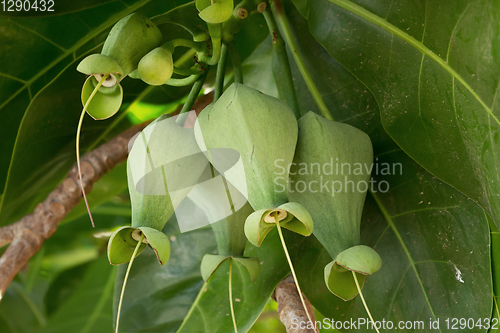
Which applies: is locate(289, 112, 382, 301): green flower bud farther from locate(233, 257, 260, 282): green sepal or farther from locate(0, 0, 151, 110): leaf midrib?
locate(0, 0, 151, 110): leaf midrib

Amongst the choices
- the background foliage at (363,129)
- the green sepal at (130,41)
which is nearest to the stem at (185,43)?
the green sepal at (130,41)

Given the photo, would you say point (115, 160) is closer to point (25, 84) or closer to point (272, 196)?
point (25, 84)

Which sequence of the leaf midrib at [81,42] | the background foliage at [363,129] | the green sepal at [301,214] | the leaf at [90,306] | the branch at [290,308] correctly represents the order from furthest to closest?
the leaf at [90,306], the leaf midrib at [81,42], the branch at [290,308], the background foliage at [363,129], the green sepal at [301,214]

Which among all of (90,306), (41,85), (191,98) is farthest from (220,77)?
(90,306)

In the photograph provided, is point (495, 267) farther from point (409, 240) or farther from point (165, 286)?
point (165, 286)

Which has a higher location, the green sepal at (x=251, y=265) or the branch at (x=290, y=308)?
the green sepal at (x=251, y=265)

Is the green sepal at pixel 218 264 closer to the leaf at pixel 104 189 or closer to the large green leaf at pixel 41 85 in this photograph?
the large green leaf at pixel 41 85
